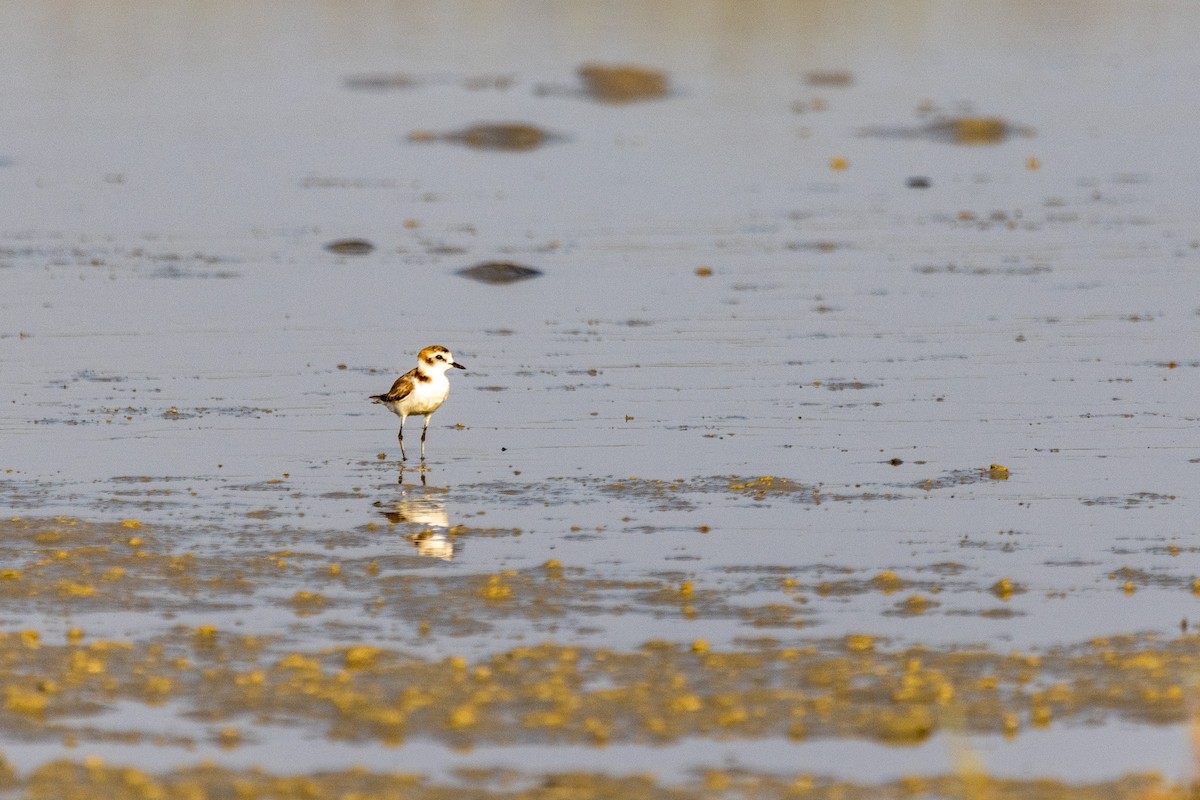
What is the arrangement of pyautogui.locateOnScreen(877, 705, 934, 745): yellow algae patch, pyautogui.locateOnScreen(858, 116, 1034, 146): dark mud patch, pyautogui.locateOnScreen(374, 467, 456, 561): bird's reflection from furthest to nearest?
pyautogui.locateOnScreen(858, 116, 1034, 146): dark mud patch
pyautogui.locateOnScreen(374, 467, 456, 561): bird's reflection
pyautogui.locateOnScreen(877, 705, 934, 745): yellow algae patch

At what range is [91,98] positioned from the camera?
177ft

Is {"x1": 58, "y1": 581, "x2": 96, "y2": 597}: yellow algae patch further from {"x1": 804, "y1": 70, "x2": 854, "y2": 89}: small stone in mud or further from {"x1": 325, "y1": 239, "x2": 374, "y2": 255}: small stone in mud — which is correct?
{"x1": 804, "y1": 70, "x2": 854, "y2": 89}: small stone in mud

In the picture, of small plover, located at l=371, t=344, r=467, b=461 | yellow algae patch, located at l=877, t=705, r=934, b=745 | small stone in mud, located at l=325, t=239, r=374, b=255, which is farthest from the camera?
small stone in mud, located at l=325, t=239, r=374, b=255

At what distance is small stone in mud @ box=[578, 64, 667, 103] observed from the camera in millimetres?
54031

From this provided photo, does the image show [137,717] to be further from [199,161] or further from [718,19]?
[718,19]

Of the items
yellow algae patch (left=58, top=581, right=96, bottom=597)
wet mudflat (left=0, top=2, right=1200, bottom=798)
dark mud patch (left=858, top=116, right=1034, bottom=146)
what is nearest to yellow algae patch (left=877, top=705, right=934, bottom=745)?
wet mudflat (left=0, top=2, right=1200, bottom=798)

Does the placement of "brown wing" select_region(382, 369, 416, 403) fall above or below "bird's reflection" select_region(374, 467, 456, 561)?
above

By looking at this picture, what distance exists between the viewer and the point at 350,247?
3123cm

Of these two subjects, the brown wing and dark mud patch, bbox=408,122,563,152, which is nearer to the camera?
the brown wing

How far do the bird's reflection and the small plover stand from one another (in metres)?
1.19

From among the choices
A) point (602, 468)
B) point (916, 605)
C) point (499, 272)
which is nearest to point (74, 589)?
point (602, 468)

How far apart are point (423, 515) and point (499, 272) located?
42.4 ft

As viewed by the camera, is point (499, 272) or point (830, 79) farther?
point (830, 79)

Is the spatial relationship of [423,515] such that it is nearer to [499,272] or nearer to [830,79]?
[499,272]
